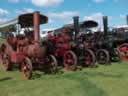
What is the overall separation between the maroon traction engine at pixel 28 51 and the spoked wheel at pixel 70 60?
84 cm

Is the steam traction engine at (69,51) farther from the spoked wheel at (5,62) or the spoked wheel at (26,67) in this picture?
the spoked wheel at (26,67)

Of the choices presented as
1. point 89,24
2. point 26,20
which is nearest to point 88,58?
point 26,20

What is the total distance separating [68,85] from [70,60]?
3474 mm

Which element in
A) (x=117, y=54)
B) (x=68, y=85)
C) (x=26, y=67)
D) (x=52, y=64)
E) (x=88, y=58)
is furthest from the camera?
(x=117, y=54)

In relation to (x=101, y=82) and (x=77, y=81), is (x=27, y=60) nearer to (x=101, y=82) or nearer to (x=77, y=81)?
(x=77, y=81)

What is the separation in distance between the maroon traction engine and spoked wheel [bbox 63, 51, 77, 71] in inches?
33.2

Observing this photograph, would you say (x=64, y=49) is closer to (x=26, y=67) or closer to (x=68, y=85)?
(x=26, y=67)

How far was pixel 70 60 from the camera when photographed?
443 inches

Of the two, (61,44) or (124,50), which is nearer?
(61,44)

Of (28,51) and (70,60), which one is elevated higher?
(28,51)

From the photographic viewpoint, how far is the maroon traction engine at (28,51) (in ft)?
31.5

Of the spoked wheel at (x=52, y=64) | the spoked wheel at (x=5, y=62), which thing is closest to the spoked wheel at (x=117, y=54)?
the spoked wheel at (x=52, y=64)

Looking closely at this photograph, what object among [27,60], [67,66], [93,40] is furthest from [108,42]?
[27,60]

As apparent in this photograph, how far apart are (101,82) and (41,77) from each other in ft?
7.29
